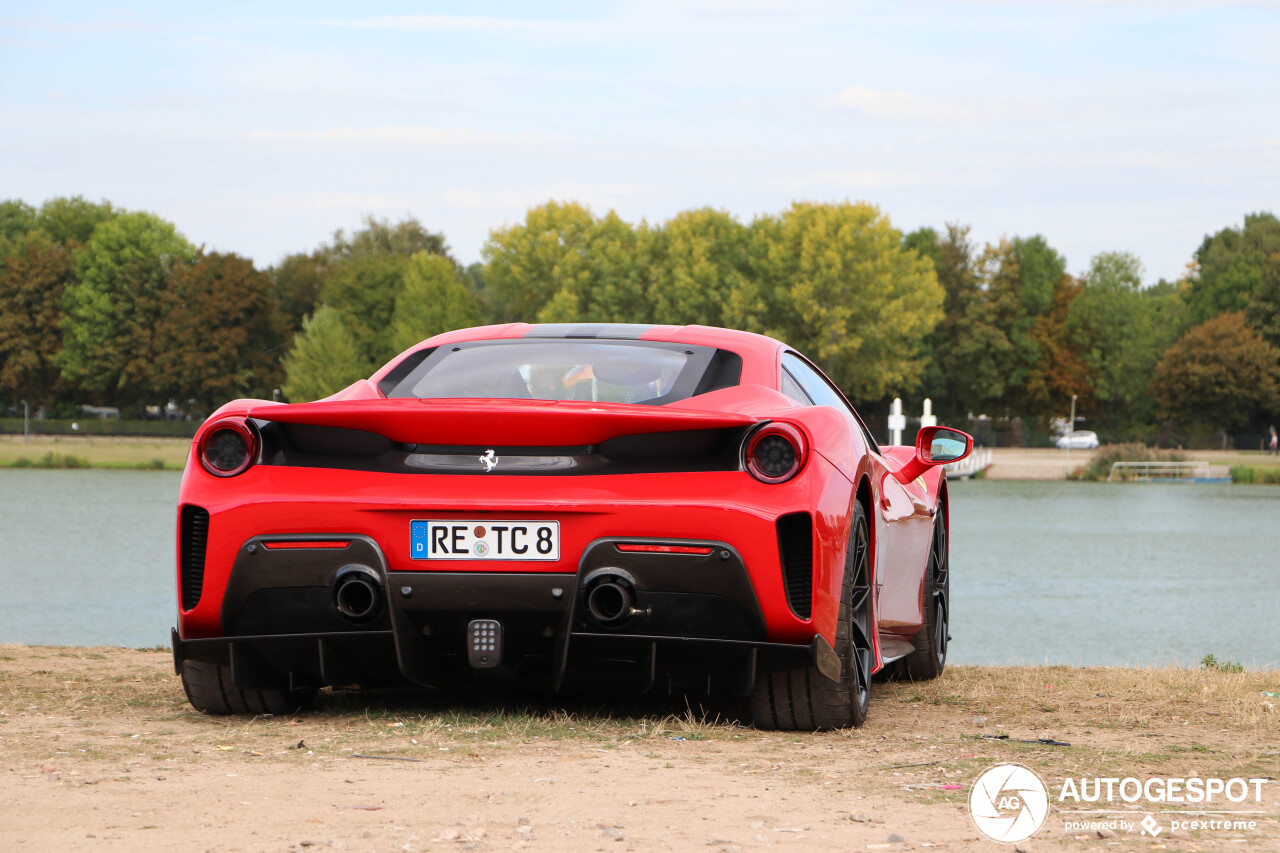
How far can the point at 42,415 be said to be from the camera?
100 metres

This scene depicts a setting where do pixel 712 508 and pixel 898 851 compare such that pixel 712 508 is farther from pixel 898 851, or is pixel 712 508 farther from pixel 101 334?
pixel 101 334

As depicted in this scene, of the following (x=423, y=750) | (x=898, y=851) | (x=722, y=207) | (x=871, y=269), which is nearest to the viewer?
(x=898, y=851)

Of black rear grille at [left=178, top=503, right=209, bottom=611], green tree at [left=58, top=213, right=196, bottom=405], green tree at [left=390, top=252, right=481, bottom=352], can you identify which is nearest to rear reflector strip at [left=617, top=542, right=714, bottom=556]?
black rear grille at [left=178, top=503, right=209, bottom=611]

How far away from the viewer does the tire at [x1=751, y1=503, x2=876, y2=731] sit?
4.94 meters

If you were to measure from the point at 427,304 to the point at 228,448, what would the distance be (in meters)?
88.6

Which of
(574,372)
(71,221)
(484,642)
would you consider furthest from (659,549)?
(71,221)

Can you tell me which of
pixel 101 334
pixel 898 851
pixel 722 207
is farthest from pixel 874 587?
pixel 101 334

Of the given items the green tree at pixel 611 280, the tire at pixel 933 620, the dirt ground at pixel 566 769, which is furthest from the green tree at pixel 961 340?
the dirt ground at pixel 566 769

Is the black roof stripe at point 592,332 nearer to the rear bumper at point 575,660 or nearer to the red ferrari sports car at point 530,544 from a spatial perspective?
the red ferrari sports car at point 530,544

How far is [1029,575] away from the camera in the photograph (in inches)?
1174

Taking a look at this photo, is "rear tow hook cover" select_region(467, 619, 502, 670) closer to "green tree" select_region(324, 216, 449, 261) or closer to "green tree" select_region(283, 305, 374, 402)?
"green tree" select_region(283, 305, 374, 402)

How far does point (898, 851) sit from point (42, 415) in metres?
104

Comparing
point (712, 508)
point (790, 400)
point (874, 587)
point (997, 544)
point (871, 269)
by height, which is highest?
point (871, 269)

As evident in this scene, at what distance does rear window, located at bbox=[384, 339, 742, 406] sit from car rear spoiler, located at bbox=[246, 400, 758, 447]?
381 millimetres
